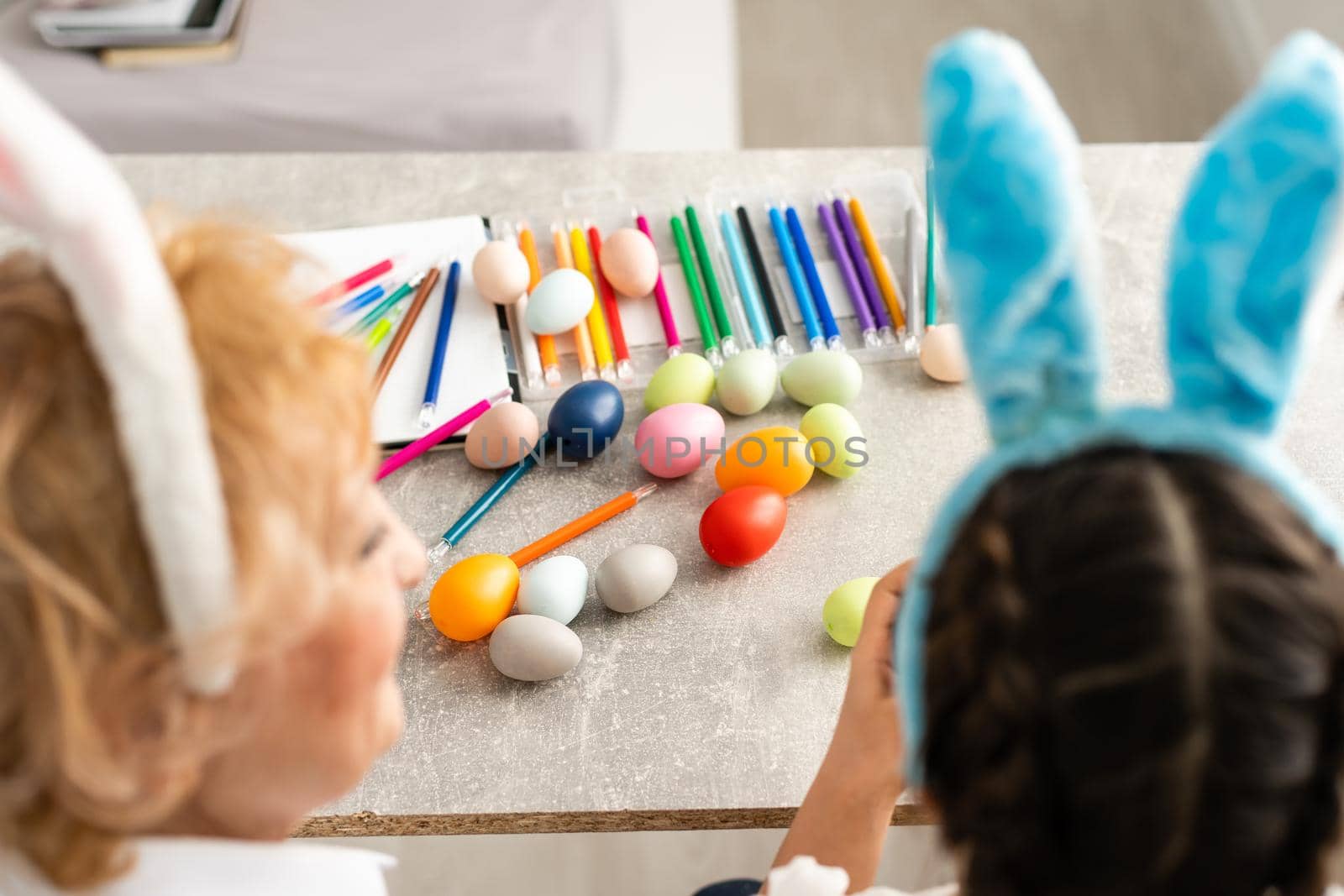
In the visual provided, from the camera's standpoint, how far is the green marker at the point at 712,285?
920 millimetres

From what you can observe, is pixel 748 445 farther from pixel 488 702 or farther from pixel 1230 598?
pixel 1230 598

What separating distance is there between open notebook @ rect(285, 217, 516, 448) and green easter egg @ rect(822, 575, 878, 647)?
32 cm

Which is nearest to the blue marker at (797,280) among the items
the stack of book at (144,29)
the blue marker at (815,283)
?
the blue marker at (815,283)

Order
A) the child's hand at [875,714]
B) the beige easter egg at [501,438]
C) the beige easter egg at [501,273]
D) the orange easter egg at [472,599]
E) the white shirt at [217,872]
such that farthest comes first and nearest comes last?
1. the beige easter egg at [501,273]
2. the beige easter egg at [501,438]
3. the orange easter egg at [472,599]
4. the child's hand at [875,714]
5. the white shirt at [217,872]

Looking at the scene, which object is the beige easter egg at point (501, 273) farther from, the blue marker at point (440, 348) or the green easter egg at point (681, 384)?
the green easter egg at point (681, 384)

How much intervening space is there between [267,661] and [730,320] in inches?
21.9

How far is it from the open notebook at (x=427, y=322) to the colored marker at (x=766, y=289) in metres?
0.21

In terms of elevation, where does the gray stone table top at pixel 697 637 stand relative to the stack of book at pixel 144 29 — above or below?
above

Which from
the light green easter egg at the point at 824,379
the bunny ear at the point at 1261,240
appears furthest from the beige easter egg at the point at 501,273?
the bunny ear at the point at 1261,240

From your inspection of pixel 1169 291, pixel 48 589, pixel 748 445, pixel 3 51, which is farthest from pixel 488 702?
pixel 3 51

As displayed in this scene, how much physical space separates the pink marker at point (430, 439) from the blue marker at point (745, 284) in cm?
21

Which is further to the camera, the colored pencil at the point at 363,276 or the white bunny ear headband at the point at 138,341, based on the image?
the colored pencil at the point at 363,276

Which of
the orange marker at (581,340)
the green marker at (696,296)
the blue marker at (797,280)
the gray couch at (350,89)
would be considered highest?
the blue marker at (797,280)

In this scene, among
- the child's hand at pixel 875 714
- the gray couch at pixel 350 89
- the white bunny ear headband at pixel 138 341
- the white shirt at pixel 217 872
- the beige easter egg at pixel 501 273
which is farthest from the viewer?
the gray couch at pixel 350 89
